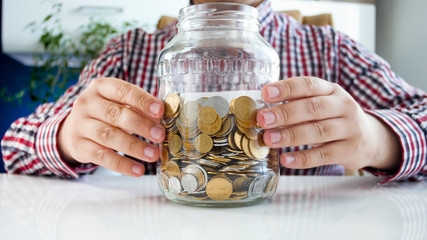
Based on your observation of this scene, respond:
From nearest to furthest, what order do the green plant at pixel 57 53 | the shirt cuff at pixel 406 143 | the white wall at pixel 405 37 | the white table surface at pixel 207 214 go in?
the white table surface at pixel 207 214 < the shirt cuff at pixel 406 143 < the white wall at pixel 405 37 < the green plant at pixel 57 53

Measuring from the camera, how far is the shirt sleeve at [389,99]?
75cm

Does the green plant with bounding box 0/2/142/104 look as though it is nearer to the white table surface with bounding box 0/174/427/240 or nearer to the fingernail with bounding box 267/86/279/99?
the white table surface with bounding box 0/174/427/240

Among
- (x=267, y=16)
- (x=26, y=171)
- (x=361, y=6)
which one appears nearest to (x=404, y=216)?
(x=26, y=171)

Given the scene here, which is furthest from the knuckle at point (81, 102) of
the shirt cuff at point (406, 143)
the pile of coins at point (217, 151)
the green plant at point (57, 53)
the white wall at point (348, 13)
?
the white wall at point (348, 13)

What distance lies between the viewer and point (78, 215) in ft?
1.51

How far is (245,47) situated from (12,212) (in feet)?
1.11

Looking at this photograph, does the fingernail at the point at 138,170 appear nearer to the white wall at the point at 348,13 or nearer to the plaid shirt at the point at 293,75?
the plaid shirt at the point at 293,75

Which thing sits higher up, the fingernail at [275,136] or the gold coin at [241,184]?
the fingernail at [275,136]

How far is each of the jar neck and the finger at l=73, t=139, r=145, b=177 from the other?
22cm

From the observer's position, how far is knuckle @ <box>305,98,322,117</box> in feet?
1.77

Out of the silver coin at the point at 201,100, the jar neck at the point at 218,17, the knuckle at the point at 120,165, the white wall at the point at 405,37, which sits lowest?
the white wall at the point at 405,37

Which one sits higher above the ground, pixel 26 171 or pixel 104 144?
pixel 104 144

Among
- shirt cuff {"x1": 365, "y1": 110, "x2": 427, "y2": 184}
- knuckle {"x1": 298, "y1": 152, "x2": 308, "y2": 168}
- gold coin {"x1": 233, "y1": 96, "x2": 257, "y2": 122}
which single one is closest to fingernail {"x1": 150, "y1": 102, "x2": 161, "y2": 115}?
gold coin {"x1": 233, "y1": 96, "x2": 257, "y2": 122}

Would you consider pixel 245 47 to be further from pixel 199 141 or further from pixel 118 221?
pixel 118 221
